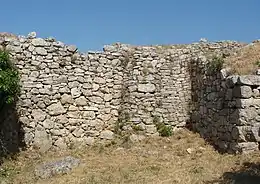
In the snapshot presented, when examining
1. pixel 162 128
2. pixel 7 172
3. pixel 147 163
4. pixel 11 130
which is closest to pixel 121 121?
pixel 162 128

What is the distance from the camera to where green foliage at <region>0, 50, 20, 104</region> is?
11.9m

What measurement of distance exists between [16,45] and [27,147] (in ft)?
11.1

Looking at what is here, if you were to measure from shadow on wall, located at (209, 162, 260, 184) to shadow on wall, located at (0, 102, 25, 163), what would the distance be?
657 centimetres

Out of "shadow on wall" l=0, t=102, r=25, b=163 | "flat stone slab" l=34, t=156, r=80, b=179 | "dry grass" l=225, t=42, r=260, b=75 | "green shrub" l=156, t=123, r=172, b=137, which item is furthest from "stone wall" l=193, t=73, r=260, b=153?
"shadow on wall" l=0, t=102, r=25, b=163

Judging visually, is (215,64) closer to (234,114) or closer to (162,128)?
(234,114)

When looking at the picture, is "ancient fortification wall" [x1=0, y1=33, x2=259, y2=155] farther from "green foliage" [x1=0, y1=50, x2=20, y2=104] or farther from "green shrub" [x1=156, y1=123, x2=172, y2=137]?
"green foliage" [x1=0, y1=50, x2=20, y2=104]

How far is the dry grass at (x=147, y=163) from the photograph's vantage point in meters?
10.2

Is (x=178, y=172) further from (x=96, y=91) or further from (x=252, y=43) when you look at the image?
(x=252, y=43)

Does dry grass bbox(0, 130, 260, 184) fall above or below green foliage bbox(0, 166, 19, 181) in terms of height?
above

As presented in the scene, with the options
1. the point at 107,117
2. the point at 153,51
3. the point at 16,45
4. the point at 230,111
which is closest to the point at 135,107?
the point at 107,117

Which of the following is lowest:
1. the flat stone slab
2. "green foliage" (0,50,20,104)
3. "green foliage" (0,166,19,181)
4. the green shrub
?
"green foliage" (0,166,19,181)

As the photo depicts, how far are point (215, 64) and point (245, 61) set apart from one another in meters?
0.98

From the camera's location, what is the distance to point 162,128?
547 inches

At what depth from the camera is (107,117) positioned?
45.8ft
